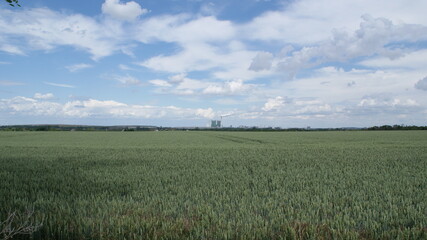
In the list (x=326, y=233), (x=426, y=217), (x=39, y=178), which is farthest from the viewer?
(x=39, y=178)

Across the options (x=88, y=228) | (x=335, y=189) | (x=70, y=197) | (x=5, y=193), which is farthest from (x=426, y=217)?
(x=5, y=193)

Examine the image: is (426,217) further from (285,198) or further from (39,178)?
(39,178)

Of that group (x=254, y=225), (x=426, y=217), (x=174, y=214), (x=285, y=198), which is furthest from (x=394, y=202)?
(x=174, y=214)

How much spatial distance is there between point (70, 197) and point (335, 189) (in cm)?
699

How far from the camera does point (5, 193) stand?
8.44 meters

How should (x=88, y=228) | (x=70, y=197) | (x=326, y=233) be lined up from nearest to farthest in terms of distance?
(x=326, y=233)
(x=88, y=228)
(x=70, y=197)

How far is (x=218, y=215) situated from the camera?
239 inches

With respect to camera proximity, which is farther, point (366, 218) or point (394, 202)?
point (394, 202)

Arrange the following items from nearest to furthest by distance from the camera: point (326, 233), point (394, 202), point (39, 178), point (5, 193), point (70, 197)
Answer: point (326, 233), point (394, 202), point (70, 197), point (5, 193), point (39, 178)

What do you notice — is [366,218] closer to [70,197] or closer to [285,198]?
[285,198]

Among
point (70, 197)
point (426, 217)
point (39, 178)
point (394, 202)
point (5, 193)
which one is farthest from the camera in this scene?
point (39, 178)

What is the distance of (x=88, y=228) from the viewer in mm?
5410

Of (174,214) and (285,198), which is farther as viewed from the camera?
(285,198)

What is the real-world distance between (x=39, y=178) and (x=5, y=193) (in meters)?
2.72
